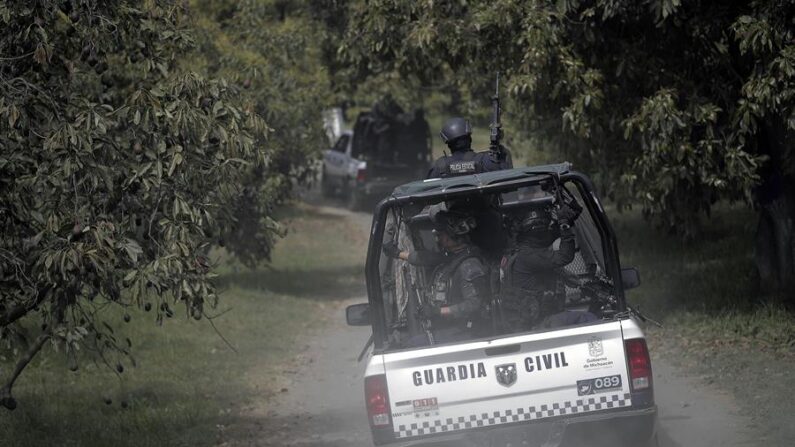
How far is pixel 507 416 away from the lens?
6352 millimetres

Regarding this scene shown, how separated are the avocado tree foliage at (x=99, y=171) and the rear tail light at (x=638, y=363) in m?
2.42

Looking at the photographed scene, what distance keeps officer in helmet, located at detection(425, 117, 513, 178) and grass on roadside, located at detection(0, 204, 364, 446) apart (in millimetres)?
2949

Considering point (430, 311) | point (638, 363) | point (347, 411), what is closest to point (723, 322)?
point (347, 411)

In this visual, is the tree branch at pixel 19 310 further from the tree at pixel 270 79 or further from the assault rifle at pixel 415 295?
the tree at pixel 270 79

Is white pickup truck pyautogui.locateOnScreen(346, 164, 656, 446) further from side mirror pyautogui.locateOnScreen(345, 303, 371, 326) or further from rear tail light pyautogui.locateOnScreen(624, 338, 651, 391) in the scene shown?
side mirror pyautogui.locateOnScreen(345, 303, 371, 326)

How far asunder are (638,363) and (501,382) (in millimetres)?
767

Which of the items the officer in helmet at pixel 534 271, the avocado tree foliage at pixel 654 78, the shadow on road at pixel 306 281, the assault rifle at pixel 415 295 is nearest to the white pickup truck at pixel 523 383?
the officer in helmet at pixel 534 271

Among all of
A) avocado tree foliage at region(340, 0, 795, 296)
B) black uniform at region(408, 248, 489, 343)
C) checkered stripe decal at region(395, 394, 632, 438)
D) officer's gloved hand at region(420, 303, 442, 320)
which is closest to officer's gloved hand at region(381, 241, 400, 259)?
black uniform at region(408, 248, 489, 343)

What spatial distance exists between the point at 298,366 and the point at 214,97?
574 centimetres

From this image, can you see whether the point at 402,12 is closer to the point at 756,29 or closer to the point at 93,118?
the point at 756,29

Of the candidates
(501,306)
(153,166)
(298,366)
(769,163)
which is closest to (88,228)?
(153,166)

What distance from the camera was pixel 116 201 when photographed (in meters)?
6.80

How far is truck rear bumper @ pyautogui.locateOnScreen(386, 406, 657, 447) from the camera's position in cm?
630

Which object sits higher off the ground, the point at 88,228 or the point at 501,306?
the point at 88,228
